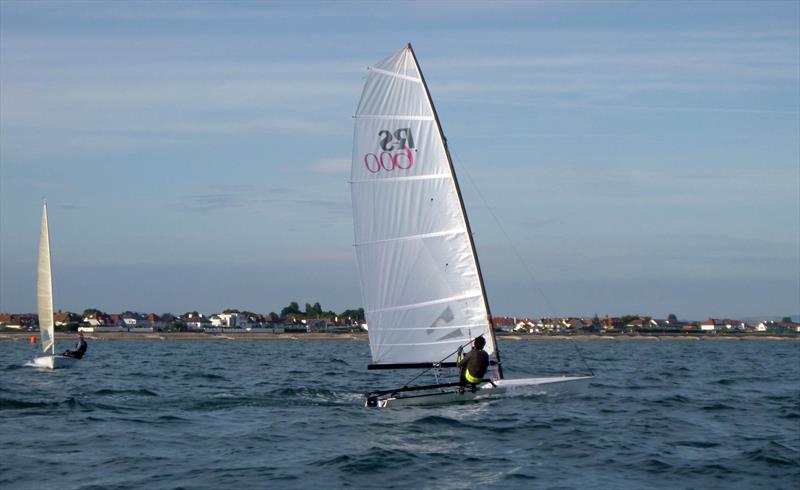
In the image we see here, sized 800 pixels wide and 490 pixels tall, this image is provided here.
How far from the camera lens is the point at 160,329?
158 m

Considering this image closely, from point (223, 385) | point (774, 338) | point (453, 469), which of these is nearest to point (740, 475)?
point (453, 469)

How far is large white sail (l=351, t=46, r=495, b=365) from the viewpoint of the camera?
75.7 ft

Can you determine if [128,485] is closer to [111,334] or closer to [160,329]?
[111,334]

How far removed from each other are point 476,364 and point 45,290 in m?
27.0

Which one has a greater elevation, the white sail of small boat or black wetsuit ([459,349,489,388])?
the white sail of small boat

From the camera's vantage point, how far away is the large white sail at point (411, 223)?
2306 cm

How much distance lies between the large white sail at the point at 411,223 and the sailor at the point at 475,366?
86 centimetres

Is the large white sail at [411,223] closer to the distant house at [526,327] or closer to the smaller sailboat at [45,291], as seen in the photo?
the smaller sailboat at [45,291]

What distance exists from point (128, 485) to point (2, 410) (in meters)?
9.72

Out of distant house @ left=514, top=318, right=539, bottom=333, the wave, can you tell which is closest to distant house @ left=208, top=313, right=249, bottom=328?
distant house @ left=514, top=318, right=539, bottom=333

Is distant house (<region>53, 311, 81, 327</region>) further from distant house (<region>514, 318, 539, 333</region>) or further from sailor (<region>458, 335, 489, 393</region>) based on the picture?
sailor (<region>458, 335, 489, 393</region>)

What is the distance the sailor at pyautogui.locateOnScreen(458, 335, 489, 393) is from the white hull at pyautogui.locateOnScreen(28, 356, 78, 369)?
23.1 m

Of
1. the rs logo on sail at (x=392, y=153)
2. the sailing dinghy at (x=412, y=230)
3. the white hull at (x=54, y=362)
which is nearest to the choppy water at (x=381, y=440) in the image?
the sailing dinghy at (x=412, y=230)

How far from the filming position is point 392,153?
2306 centimetres
